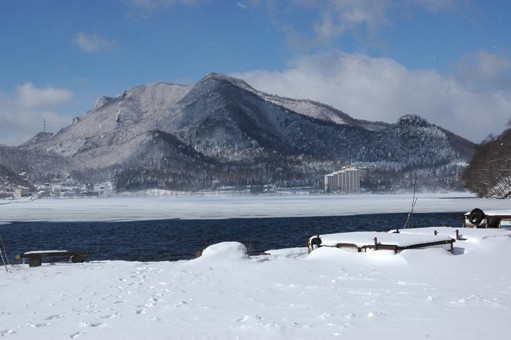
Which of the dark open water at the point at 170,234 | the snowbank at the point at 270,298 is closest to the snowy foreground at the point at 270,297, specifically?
the snowbank at the point at 270,298

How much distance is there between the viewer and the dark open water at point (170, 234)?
1490 inches

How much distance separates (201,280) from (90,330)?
5929 mm

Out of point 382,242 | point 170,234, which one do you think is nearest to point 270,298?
point 382,242

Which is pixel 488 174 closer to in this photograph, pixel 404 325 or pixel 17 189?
pixel 404 325

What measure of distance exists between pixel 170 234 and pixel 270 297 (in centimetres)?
3631

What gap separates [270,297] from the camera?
1407cm

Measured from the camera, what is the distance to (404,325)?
10953 mm

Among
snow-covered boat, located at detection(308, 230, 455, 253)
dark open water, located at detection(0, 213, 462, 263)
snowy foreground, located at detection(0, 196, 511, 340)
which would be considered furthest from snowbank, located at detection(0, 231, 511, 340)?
dark open water, located at detection(0, 213, 462, 263)

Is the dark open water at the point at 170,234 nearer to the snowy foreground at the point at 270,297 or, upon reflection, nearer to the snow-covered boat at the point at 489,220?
the snow-covered boat at the point at 489,220

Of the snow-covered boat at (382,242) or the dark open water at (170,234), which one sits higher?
the snow-covered boat at (382,242)

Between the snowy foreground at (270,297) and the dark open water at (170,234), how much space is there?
14791 millimetres

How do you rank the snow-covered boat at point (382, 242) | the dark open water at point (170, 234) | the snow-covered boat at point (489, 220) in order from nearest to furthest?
the snow-covered boat at point (382, 242) < the snow-covered boat at point (489, 220) < the dark open water at point (170, 234)

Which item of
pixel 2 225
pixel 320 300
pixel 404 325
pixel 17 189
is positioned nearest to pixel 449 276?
pixel 320 300

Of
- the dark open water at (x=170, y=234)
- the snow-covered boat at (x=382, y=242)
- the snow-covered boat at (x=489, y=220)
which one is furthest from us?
the dark open water at (x=170, y=234)
